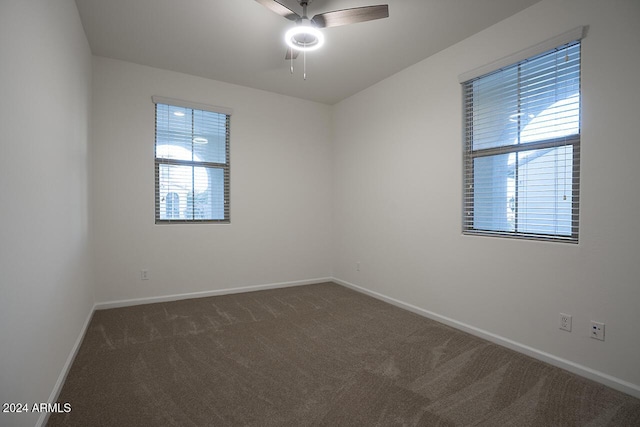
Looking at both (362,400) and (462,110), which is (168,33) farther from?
(362,400)

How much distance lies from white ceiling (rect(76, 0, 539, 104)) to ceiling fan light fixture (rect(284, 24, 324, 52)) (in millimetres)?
249

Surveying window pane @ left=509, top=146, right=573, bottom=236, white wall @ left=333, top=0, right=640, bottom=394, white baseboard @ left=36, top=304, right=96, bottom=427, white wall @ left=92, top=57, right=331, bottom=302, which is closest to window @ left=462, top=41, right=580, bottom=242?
window pane @ left=509, top=146, right=573, bottom=236

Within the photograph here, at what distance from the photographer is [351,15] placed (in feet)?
7.52

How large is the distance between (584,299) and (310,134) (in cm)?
385

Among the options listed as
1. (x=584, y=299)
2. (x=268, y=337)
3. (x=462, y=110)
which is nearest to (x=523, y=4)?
(x=462, y=110)

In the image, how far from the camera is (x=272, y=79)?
4078 millimetres

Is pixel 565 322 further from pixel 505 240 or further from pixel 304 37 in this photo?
pixel 304 37

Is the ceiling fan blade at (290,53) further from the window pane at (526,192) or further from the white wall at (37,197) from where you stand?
the window pane at (526,192)

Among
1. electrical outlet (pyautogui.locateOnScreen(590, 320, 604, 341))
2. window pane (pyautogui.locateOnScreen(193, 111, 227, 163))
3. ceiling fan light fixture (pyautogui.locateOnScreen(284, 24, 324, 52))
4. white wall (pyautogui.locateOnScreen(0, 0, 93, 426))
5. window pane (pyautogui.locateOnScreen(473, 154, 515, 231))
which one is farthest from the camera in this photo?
window pane (pyautogui.locateOnScreen(193, 111, 227, 163))

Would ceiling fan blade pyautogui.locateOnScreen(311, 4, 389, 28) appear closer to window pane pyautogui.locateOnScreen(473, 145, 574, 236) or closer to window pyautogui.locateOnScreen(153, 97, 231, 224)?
window pane pyautogui.locateOnScreen(473, 145, 574, 236)

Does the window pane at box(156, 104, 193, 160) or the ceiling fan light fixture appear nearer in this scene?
the ceiling fan light fixture

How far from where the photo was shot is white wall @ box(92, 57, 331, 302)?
3.57 m

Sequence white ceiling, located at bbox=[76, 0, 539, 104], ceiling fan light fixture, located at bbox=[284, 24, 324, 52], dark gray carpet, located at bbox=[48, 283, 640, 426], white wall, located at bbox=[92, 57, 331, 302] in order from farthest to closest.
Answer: white wall, located at bbox=[92, 57, 331, 302], white ceiling, located at bbox=[76, 0, 539, 104], ceiling fan light fixture, located at bbox=[284, 24, 324, 52], dark gray carpet, located at bbox=[48, 283, 640, 426]

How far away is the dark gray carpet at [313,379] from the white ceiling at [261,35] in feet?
9.23
